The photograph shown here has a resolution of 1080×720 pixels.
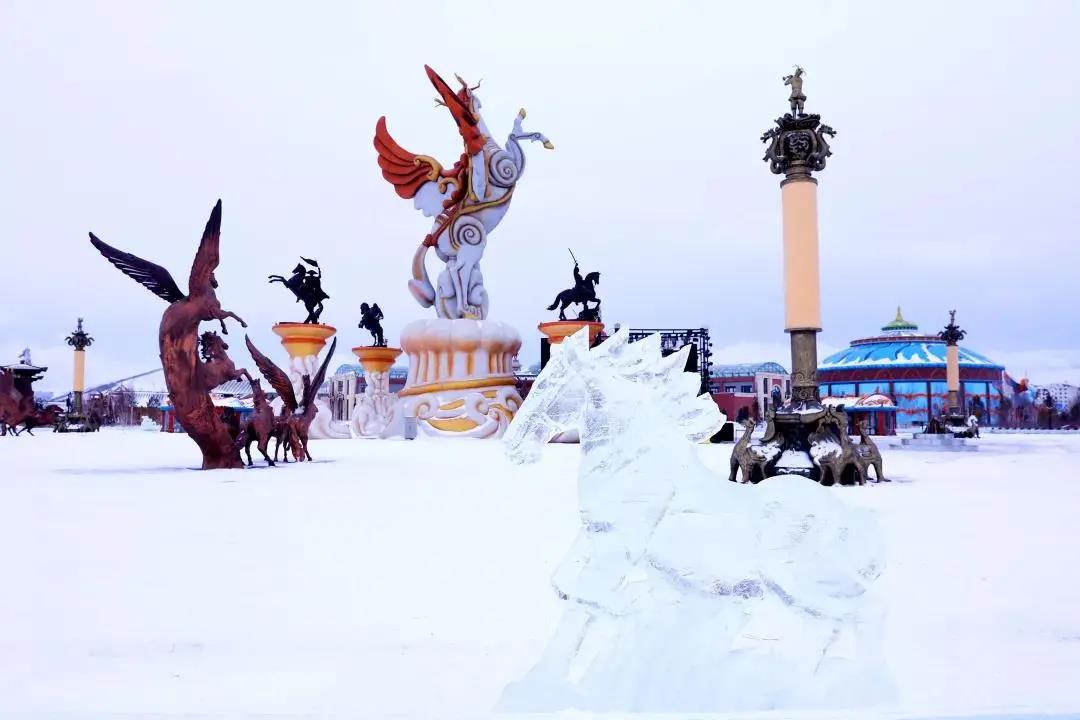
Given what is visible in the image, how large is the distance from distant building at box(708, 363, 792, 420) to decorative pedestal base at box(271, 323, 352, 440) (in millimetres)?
14332

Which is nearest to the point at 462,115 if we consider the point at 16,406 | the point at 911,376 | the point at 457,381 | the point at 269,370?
the point at 457,381

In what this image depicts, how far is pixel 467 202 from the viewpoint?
21.5 m

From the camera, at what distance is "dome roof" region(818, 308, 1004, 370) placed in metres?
35.4

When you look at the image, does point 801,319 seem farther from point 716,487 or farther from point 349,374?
point 349,374

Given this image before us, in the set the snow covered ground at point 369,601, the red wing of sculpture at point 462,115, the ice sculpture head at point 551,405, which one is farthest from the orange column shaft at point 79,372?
the ice sculpture head at point 551,405

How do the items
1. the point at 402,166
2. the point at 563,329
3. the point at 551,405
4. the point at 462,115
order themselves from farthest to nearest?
1. the point at 402,166
2. the point at 462,115
3. the point at 563,329
4. the point at 551,405

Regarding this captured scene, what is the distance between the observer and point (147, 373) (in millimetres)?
42906

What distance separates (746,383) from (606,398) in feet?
114

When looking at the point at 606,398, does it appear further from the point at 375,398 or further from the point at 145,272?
the point at 375,398

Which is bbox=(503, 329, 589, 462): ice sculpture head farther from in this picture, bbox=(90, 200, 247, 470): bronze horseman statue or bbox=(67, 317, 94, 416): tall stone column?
bbox=(67, 317, 94, 416): tall stone column

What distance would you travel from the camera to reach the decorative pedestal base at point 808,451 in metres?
8.37

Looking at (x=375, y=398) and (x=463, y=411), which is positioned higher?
(x=375, y=398)

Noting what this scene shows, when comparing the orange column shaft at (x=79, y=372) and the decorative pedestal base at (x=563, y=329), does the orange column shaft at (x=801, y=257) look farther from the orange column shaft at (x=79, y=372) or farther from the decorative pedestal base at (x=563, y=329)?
the orange column shaft at (x=79, y=372)

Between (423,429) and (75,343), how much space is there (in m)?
20.0
